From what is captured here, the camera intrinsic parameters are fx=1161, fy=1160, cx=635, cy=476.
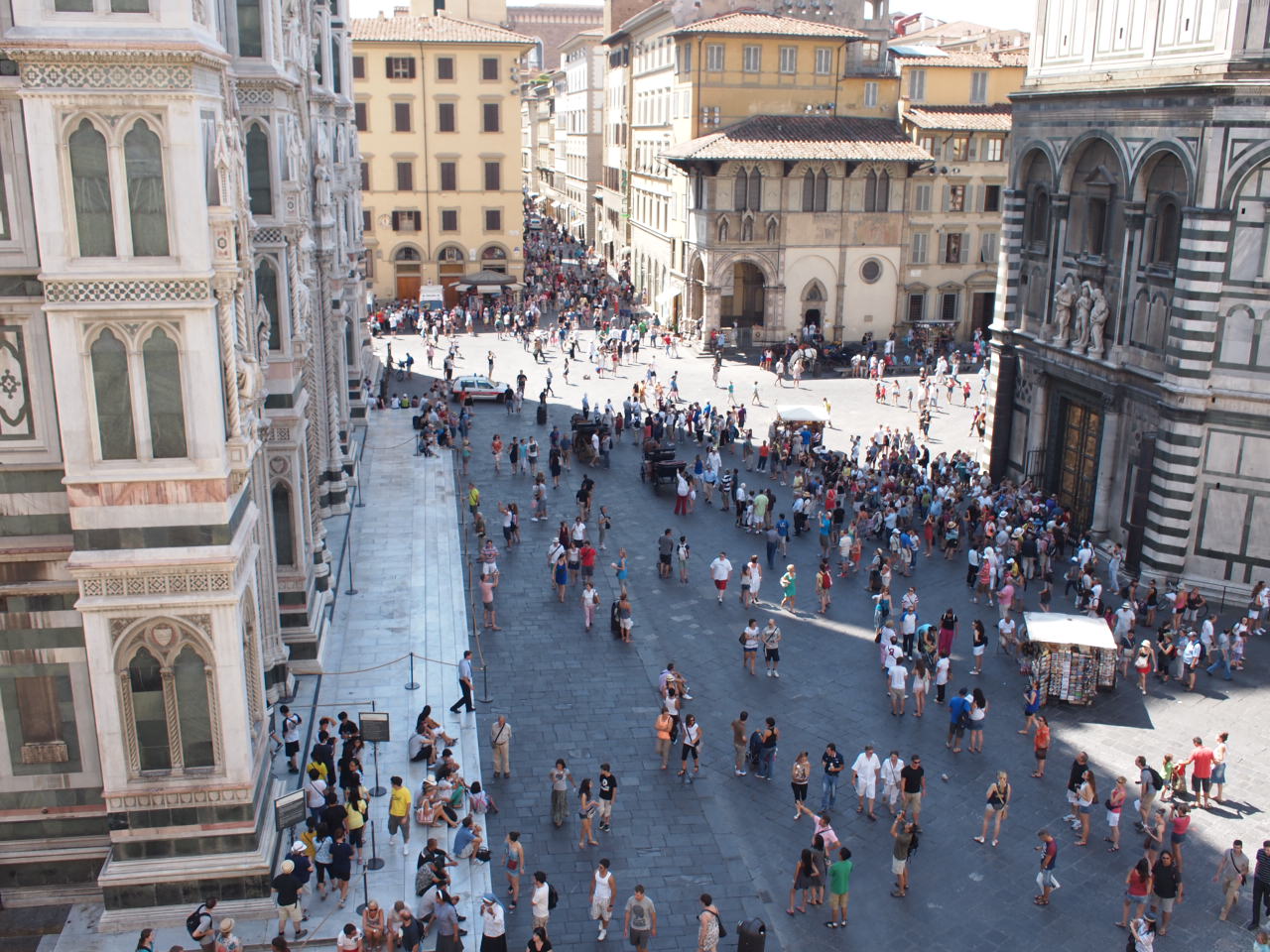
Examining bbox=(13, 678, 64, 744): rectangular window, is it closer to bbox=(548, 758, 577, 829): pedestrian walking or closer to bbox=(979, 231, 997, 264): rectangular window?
bbox=(548, 758, 577, 829): pedestrian walking

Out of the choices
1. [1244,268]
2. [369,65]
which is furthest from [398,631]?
[369,65]

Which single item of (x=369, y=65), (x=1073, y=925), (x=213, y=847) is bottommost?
(x=1073, y=925)

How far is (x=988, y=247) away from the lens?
207 feet

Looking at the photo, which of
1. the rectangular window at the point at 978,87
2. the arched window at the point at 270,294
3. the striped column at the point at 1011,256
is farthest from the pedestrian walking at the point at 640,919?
the rectangular window at the point at 978,87

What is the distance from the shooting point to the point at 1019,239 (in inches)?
1432

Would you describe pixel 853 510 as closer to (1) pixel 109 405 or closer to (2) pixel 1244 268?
(2) pixel 1244 268

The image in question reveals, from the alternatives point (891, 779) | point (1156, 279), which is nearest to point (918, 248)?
point (1156, 279)

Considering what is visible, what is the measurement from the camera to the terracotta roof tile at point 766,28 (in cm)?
5922

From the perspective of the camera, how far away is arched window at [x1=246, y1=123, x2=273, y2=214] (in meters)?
20.6

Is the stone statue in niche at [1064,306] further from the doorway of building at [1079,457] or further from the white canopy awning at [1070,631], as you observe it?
the white canopy awning at [1070,631]

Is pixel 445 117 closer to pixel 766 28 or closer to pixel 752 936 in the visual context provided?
pixel 766 28

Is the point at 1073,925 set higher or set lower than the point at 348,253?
lower

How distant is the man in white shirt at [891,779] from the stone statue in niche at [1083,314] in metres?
17.4

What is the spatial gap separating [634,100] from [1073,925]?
6830 cm
